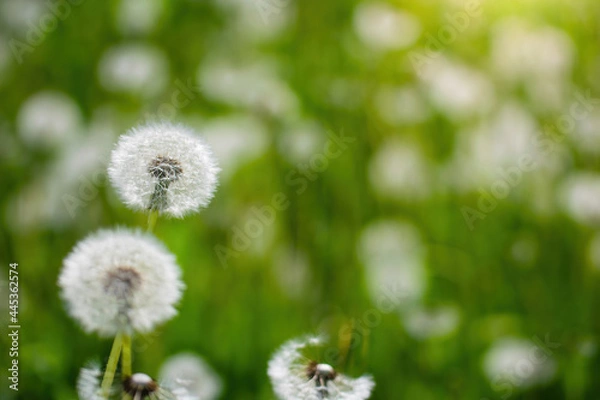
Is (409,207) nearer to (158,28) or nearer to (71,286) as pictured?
(158,28)

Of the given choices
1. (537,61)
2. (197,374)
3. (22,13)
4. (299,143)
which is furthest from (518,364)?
(22,13)

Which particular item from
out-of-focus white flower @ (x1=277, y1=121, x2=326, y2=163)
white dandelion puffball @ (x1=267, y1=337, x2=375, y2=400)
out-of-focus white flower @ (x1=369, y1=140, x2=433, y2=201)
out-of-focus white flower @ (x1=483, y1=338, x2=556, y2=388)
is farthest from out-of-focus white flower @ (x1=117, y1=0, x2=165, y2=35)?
white dandelion puffball @ (x1=267, y1=337, x2=375, y2=400)

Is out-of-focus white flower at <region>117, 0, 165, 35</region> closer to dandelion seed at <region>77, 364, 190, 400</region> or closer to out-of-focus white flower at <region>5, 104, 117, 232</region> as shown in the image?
out-of-focus white flower at <region>5, 104, 117, 232</region>

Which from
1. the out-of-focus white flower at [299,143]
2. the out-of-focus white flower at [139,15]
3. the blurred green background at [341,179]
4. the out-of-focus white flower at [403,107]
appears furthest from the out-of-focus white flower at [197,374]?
the out-of-focus white flower at [139,15]

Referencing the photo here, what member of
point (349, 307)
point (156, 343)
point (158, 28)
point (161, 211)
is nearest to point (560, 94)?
point (349, 307)

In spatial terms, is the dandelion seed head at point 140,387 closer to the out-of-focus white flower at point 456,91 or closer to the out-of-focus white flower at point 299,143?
the out-of-focus white flower at point 299,143

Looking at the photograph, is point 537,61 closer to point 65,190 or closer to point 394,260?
point 394,260
